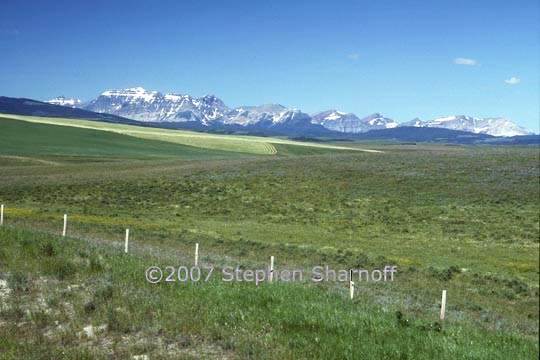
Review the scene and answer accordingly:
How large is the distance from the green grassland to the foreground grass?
2.1 inches

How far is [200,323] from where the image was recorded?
11.2 metres

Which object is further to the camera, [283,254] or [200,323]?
[283,254]

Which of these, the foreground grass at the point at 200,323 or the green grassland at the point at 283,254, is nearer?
the foreground grass at the point at 200,323

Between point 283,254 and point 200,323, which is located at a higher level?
point 200,323

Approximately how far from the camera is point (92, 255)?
17703 millimetres

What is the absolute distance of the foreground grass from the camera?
32.3ft

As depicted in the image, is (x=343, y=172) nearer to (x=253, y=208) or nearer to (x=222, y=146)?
(x=253, y=208)

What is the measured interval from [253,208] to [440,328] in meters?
43.8

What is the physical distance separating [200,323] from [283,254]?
67.7ft

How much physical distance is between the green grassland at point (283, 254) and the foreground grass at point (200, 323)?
0.05 meters

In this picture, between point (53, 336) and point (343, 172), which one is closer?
point (53, 336)

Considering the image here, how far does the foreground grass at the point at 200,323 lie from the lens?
9.84 meters

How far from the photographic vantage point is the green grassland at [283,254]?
35.0ft

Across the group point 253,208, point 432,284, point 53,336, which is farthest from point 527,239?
point 53,336
